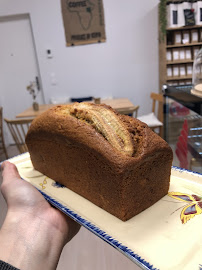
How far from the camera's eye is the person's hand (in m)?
0.81

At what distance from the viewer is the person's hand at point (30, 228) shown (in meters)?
0.81

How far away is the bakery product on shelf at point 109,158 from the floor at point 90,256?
0.15m

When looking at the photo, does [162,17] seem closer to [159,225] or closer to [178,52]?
[178,52]

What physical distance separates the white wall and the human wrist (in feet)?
11.8

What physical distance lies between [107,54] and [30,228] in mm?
3726

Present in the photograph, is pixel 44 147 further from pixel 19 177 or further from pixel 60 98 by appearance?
pixel 60 98

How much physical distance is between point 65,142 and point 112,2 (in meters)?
3.73

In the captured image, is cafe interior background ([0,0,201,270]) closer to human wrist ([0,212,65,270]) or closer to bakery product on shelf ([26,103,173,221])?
bakery product on shelf ([26,103,173,221])

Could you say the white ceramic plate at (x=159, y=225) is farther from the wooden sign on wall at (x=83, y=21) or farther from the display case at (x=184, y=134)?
the wooden sign on wall at (x=83, y=21)

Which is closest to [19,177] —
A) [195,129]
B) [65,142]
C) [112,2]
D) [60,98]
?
[65,142]

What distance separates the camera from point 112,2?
151 inches

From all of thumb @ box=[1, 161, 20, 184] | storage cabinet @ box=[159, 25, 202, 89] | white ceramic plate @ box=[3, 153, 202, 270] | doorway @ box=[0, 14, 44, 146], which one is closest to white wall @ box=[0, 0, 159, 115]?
doorway @ box=[0, 14, 44, 146]

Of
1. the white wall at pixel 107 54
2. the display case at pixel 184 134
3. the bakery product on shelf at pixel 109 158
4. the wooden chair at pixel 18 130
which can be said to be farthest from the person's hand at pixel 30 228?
the white wall at pixel 107 54

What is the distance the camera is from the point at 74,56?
4125mm
